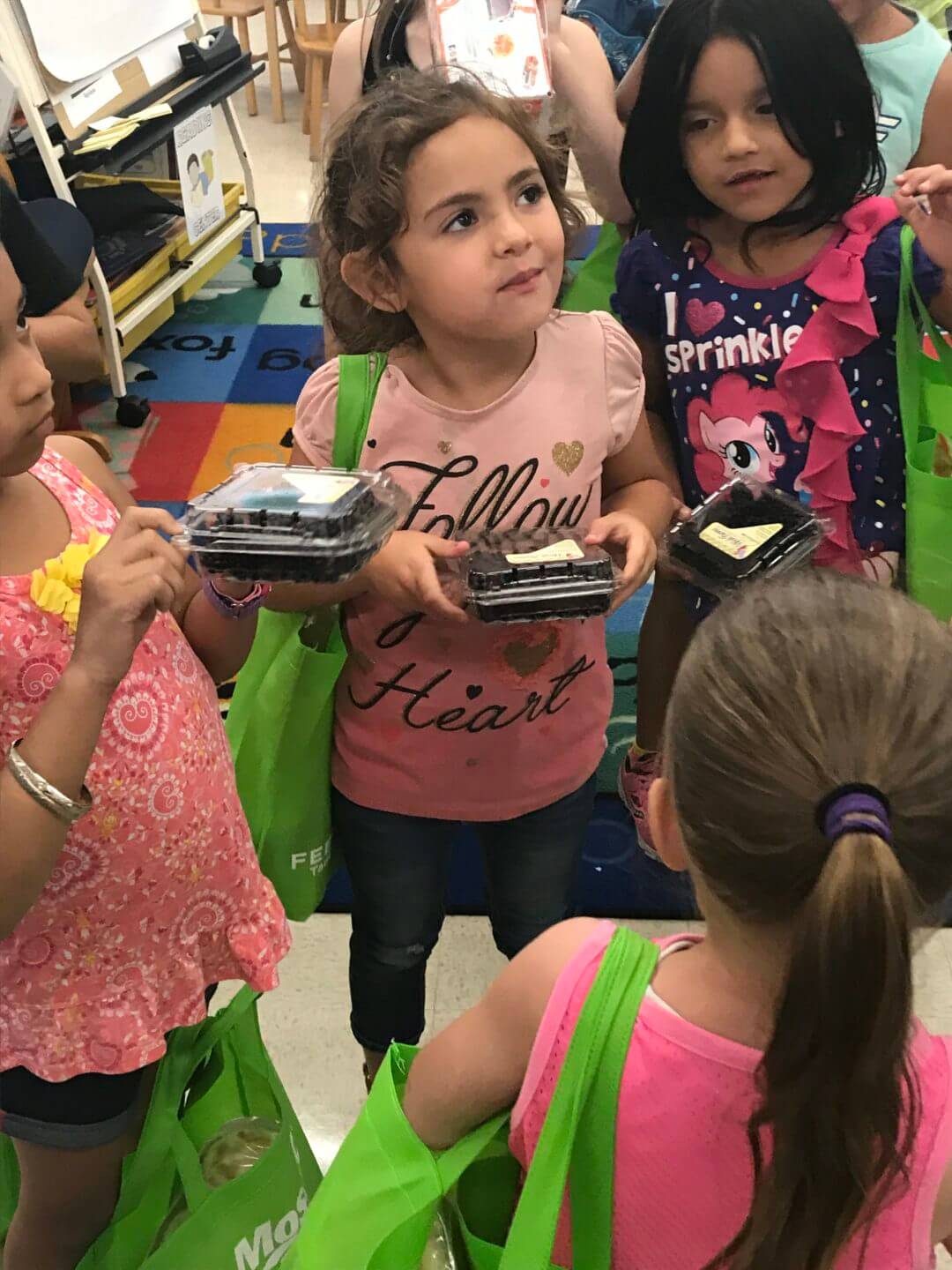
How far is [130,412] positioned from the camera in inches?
130

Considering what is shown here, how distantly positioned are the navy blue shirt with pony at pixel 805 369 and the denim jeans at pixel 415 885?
0.49 meters

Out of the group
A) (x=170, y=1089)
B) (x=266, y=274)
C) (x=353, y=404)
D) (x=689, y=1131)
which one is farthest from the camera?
(x=266, y=274)

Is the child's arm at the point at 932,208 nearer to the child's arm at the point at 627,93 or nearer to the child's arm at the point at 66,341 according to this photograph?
the child's arm at the point at 627,93

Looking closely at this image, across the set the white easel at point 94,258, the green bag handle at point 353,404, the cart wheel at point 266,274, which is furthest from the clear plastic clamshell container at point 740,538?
the cart wheel at point 266,274

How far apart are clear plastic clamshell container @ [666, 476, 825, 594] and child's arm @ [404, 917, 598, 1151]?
530 millimetres

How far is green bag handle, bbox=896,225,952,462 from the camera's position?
132cm

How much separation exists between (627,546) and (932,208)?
54 centimetres

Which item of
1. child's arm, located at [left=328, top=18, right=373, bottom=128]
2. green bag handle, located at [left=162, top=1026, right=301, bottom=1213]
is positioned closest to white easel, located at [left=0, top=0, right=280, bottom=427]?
child's arm, located at [left=328, top=18, right=373, bottom=128]

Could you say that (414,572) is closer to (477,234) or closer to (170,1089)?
(477,234)

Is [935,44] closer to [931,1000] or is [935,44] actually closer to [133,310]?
[931,1000]

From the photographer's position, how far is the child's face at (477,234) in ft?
3.56

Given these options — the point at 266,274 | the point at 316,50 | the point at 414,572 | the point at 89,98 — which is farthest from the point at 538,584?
the point at 316,50

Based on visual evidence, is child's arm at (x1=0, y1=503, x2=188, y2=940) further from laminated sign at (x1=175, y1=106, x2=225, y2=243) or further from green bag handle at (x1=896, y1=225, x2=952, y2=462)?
laminated sign at (x1=175, y1=106, x2=225, y2=243)

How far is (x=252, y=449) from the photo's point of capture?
318cm
